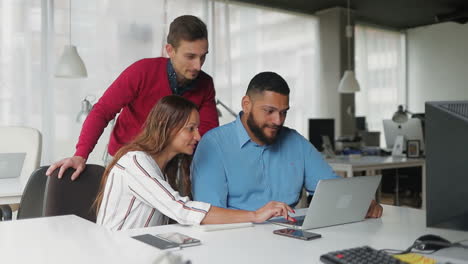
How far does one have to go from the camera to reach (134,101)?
7.80 ft

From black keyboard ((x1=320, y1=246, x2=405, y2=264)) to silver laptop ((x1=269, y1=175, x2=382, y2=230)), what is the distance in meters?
0.34

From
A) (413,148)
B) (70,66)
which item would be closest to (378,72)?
(413,148)

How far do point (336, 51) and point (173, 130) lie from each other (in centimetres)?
648

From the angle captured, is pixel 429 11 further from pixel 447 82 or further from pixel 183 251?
pixel 183 251

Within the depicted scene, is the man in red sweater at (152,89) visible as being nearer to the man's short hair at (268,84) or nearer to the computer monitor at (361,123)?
the man's short hair at (268,84)

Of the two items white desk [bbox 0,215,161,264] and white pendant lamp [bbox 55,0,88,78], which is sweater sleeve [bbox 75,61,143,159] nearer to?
white desk [bbox 0,215,161,264]

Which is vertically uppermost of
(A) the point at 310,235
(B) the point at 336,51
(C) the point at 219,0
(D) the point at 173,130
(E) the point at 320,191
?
(C) the point at 219,0

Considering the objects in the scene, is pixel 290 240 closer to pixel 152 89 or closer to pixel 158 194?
pixel 158 194

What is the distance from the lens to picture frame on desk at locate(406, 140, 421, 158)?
5188 millimetres

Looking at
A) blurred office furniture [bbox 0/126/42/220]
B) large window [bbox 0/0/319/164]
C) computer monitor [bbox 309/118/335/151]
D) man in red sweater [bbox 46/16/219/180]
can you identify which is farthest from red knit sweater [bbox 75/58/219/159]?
large window [bbox 0/0/319/164]

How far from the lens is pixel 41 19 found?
544 centimetres

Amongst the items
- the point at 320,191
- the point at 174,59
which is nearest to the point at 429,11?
the point at 174,59

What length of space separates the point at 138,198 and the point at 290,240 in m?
0.57

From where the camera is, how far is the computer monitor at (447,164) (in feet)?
3.78
